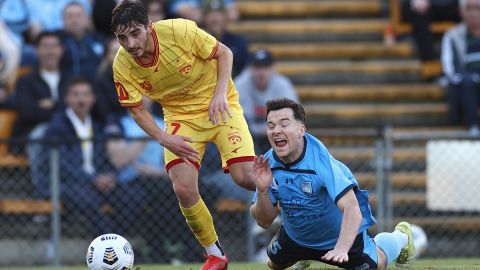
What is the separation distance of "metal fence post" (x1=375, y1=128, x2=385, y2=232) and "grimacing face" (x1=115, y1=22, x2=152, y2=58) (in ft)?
14.3

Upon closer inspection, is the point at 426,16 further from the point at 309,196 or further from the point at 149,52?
the point at 309,196

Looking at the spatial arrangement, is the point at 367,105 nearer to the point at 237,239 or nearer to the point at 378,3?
the point at 378,3

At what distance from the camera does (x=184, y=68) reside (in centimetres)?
887

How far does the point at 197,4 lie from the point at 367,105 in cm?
254

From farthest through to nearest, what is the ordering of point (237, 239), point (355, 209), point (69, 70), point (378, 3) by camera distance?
point (378, 3) → point (69, 70) → point (237, 239) → point (355, 209)

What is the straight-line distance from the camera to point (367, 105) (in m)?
15.0

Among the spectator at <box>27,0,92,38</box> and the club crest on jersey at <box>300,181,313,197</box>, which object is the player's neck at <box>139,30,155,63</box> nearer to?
the club crest on jersey at <box>300,181,313,197</box>

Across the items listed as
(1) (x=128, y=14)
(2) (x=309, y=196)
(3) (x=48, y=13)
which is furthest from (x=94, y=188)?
(2) (x=309, y=196)

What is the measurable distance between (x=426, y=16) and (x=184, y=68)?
6.74 meters

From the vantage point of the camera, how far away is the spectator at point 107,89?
1303 centimetres

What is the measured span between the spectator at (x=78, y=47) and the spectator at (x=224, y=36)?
4.48 ft

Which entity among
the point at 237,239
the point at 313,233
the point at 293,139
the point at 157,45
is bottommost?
the point at 237,239

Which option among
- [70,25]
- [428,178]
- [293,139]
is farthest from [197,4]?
[293,139]

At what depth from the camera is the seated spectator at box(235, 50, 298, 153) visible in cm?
1314
